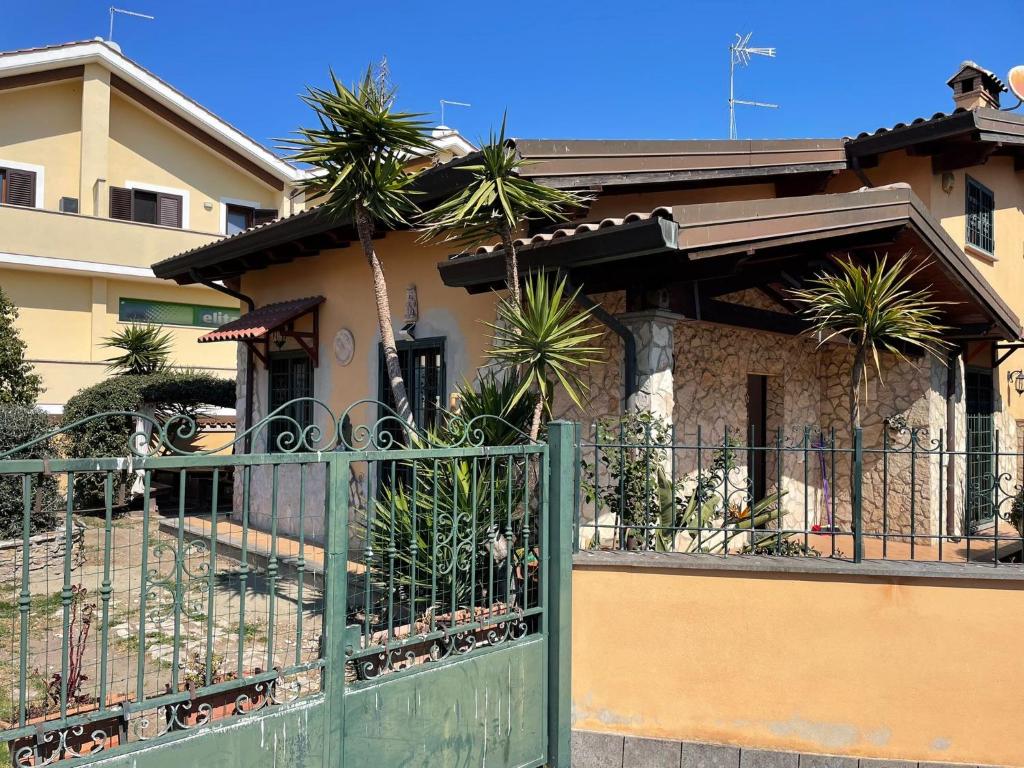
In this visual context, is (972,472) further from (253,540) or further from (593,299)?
(253,540)

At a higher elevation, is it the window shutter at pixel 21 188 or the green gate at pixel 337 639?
the window shutter at pixel 21 188

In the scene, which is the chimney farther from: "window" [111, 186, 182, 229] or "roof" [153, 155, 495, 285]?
"window" [111, 186, 182, 229]

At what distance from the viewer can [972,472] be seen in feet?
37.3

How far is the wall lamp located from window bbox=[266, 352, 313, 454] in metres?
11.4

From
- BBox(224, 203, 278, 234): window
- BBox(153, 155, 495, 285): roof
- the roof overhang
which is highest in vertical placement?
BBox(224, 203, 278, 234): window

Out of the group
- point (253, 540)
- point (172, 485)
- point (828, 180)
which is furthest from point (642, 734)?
point (172, 485)

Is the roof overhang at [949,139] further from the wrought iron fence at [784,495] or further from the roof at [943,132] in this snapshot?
the wrought iron fence at [784,495]

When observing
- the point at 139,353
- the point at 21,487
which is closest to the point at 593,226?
the point at 21,487

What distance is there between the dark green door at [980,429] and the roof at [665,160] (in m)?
4.20

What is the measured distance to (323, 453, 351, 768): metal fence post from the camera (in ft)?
12.6

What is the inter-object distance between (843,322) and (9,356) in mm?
13475

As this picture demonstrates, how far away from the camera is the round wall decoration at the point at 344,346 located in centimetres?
979

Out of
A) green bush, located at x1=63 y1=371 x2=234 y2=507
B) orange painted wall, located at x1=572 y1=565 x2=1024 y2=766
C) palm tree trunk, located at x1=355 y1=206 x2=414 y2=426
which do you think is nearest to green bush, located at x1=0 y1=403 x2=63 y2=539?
green bush, located at x1=63 y1=371 x2=234 y2=507

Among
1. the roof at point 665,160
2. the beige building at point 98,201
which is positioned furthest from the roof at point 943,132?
the beige building at point 98,201
